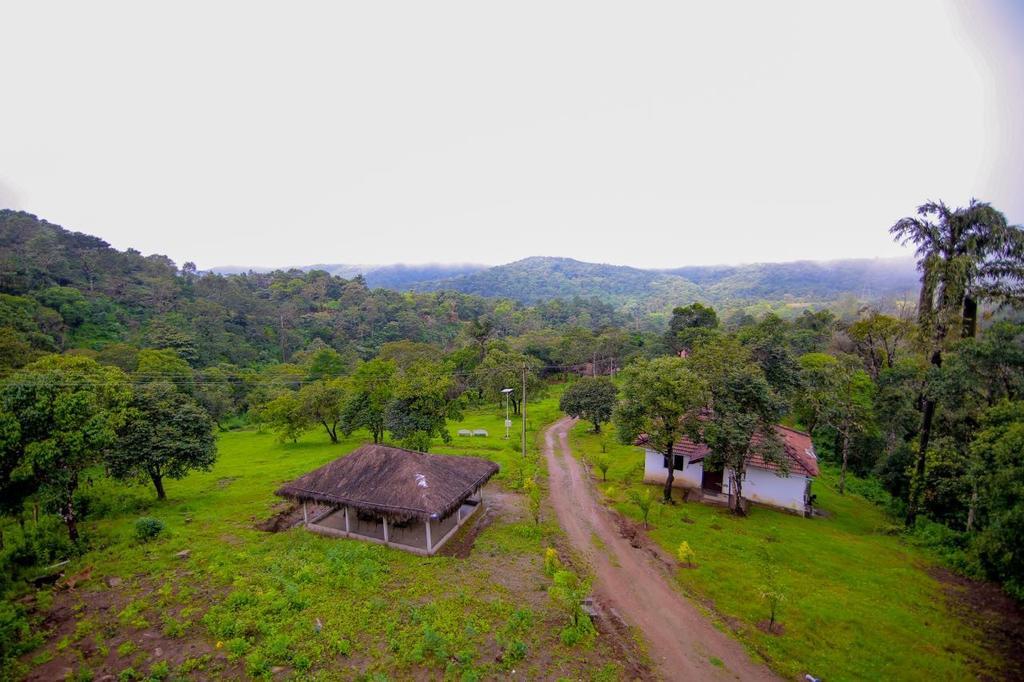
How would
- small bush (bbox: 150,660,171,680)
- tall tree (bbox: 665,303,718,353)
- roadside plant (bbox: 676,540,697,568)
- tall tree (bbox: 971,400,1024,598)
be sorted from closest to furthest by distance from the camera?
small bush (bbox: 150,660,171,680) → tall tree (bbox: 971,400,1024,598) → roadside plant (bbox: 676,540,697,568) → tall tree (bbox: 665,303,718,353)

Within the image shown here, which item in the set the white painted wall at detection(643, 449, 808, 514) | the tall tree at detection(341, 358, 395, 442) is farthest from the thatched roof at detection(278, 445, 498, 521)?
the tall tree at detection(341, 358, 395, 442)

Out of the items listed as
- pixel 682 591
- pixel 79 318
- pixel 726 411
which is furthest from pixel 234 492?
pixel 79 318

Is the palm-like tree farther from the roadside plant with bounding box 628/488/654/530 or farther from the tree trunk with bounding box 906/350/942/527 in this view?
the roadside plant with bounding box 628/488/654/530

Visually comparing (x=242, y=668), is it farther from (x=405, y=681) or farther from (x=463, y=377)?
(x=463, y=377)

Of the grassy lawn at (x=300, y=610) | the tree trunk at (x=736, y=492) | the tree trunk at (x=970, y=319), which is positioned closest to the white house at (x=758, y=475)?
the tree trunk at (x=736, y=492)

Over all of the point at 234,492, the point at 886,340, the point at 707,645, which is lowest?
the point at 234,492

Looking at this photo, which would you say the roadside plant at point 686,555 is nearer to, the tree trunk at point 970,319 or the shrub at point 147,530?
the tree trunk at point 970,319
